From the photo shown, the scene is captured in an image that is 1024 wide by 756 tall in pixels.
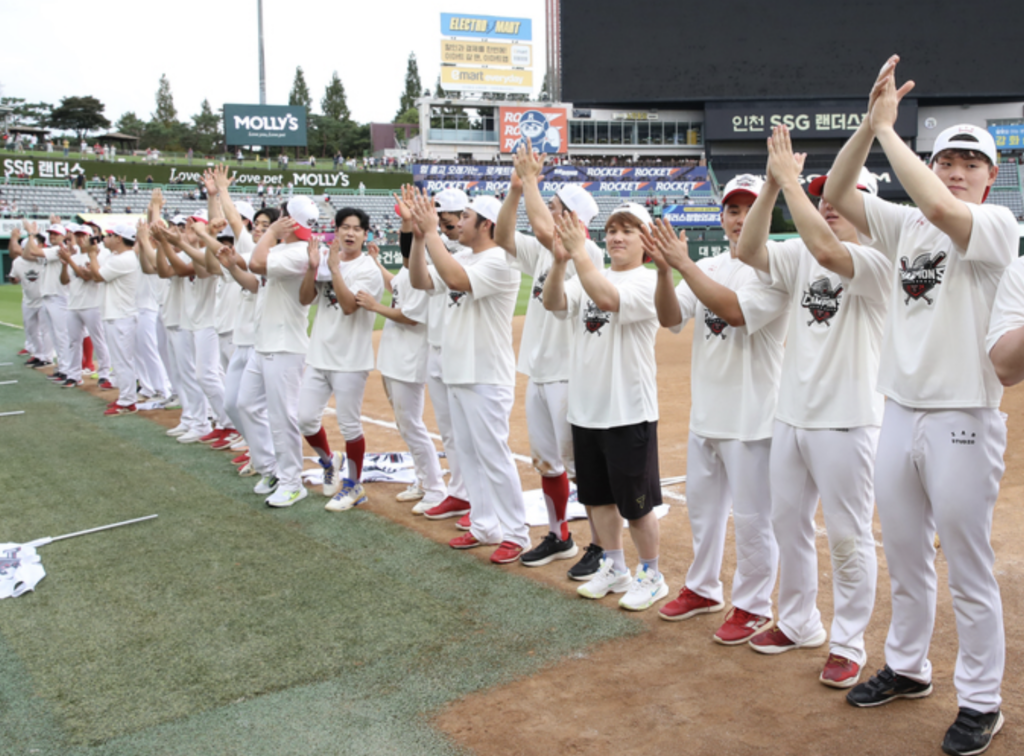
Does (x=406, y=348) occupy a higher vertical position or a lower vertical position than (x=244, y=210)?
lower

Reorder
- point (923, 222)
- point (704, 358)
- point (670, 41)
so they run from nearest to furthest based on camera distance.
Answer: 1. point (923, 222)
2. point (704, 358)
3. point (670, 41)

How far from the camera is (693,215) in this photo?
49312mm

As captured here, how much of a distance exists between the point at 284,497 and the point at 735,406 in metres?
3.91

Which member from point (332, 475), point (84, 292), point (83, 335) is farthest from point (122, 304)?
point (332, 475)

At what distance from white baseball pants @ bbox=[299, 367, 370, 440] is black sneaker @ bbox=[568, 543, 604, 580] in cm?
242

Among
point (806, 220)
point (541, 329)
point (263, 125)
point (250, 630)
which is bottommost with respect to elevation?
point (250, 630)

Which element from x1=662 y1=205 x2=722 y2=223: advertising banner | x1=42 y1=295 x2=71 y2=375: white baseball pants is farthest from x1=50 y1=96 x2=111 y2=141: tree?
x1=42 y1=295 x2=71 y2=375: white baseball pants

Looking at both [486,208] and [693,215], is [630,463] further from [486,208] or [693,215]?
[693,215]

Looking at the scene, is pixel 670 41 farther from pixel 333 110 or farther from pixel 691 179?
pixel 333 110

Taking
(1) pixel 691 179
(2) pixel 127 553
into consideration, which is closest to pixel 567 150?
(1) pixel 691 179

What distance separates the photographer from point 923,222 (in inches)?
135

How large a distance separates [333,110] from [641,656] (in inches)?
4036

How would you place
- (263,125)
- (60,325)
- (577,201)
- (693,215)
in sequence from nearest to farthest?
(577,201)
(60,325)
(693,215)
(263,125)

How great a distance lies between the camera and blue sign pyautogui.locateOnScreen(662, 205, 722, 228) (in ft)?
160
